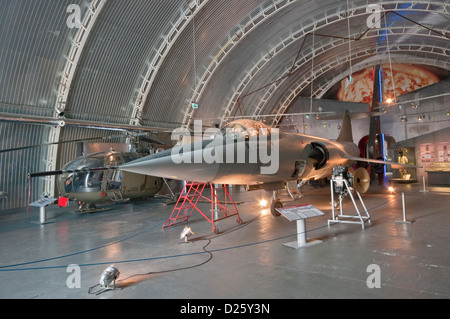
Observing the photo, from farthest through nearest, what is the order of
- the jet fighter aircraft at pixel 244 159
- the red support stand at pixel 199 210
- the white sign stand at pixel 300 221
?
the red support stand at pixel 199 210
the white sign stand at pixel 300 221
the jet fighter aircraft at pixel 244 159

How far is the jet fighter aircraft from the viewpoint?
556 centimetres

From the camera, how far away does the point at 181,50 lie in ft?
56.0

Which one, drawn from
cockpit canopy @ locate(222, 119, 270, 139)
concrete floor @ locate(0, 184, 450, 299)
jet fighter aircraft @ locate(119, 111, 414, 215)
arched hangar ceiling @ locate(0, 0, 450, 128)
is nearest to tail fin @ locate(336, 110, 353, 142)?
jet fighter aircraft @ locate(119, 111, 414, 215)

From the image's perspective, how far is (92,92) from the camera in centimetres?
1459

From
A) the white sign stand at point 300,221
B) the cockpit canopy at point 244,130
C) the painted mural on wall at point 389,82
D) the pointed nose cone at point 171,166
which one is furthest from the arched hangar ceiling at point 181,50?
the white sign stand at point 300,221

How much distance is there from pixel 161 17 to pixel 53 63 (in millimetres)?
5859

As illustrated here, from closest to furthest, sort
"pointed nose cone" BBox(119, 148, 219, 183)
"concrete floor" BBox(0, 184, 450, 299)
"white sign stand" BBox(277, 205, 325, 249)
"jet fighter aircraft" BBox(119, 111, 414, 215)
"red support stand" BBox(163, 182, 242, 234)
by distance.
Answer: "concrete floor" BBox(0, 184, 450, 299) → "pointed nose cone" BBox(119, 148, 219, 183) → "jet fighter aircraft" BBox(119, 111, 414, 215) → "white sign stand" BBox(277, 205, 325, 249) → "red support stand" BBox(163, 182, 242, 234)

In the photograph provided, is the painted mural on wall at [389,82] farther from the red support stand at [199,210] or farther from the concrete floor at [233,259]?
the concrete floor at [233,259]

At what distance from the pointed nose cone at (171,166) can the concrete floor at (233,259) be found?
154 cm

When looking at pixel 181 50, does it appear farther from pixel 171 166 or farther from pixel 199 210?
pixel 171 166

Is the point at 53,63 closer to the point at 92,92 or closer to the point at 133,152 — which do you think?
the point at 92,92

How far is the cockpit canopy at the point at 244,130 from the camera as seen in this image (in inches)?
272

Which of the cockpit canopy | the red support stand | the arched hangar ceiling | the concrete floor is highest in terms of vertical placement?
the arched hangar ceiling

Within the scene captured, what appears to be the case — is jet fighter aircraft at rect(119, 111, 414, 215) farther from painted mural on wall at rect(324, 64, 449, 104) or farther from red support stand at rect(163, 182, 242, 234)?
painted mural on wall at rect(324, 64, 449, 104)
